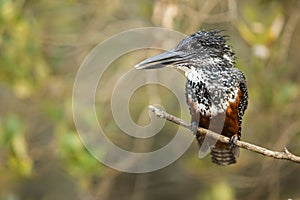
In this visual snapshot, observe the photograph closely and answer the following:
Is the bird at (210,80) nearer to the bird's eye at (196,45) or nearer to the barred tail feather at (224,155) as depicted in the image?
the bird's eye at (196,45)

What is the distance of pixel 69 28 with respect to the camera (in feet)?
18.3

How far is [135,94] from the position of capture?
18.4 ft

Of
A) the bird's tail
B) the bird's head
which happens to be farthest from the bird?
the bird's tail

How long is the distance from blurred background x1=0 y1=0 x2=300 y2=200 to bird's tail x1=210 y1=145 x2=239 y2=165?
1.45m

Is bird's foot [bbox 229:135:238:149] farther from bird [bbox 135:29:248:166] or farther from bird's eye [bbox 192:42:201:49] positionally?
bird's eye [bbox 192:42:201:49]

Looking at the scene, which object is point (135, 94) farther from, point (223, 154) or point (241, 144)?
point (241, 144)

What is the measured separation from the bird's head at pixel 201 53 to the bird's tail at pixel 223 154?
372mm

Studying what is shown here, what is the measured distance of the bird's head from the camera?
2.99 m

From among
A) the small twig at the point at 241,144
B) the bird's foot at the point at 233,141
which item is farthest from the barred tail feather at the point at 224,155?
the small twig at the point at 241,144

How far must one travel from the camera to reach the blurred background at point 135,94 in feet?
15.5

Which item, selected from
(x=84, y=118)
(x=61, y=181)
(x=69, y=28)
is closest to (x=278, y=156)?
(x=84, y=118)

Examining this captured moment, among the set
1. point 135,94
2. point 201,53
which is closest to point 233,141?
point 201,53

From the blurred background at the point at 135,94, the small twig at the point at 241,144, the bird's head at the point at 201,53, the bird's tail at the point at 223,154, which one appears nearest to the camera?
the small twig at the point at 241,144

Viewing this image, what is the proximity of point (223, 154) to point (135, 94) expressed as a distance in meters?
2.40
